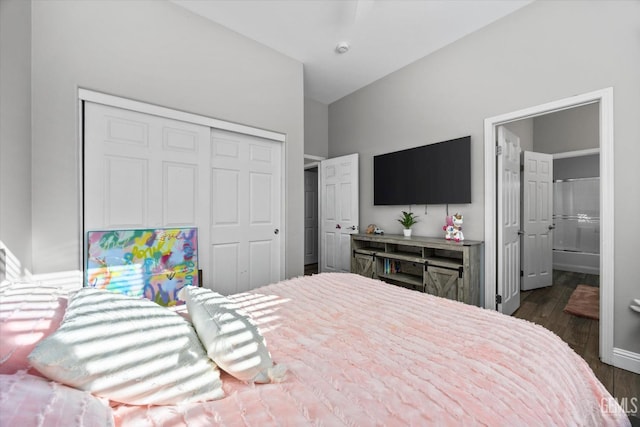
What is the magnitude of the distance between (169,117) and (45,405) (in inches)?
98.5

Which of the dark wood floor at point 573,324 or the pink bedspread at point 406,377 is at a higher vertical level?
the pink bedspread at point 406,377

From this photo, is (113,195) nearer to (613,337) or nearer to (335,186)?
(335,186)

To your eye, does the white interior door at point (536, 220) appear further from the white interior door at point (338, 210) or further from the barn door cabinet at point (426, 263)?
the white interior door at point (338, 210)

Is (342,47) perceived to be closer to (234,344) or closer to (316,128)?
(316,128)

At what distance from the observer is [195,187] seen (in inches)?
104

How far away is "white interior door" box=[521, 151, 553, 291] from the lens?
12.8ft

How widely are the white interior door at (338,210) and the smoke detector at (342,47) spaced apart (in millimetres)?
1400

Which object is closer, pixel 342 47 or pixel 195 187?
pixel 195 187

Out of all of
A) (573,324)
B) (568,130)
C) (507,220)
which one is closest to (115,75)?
(507,220)

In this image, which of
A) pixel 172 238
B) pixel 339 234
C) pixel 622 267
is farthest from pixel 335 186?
pixel 622 267

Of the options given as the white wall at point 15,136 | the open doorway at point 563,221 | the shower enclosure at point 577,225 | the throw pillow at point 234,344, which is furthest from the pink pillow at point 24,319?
the shower enclosure at point 577,225

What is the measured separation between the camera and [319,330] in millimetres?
1179

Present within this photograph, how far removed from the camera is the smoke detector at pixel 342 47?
3085 millimetres

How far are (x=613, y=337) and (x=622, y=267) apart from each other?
21.7 inches
